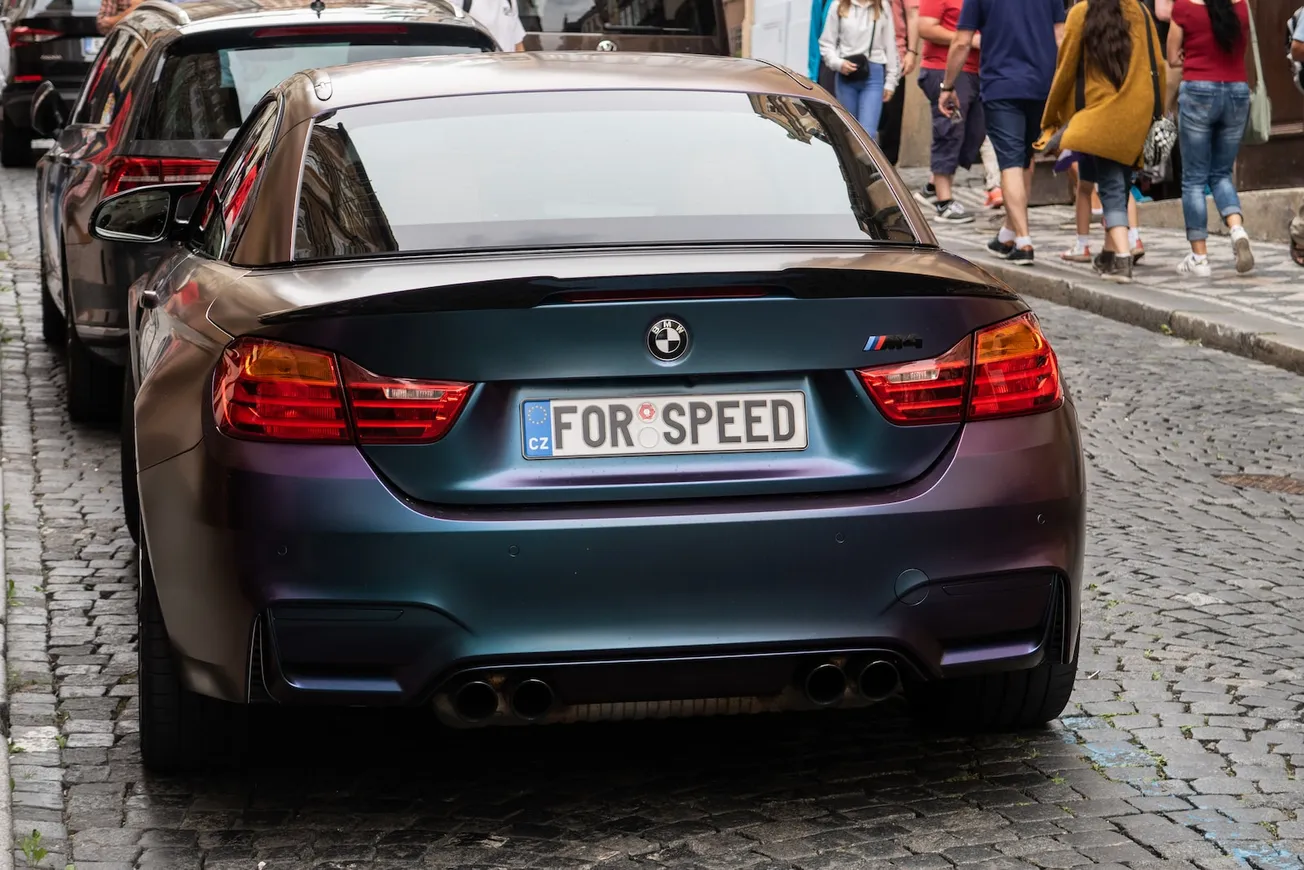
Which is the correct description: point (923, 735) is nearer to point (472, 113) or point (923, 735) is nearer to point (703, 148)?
point (703, 148)

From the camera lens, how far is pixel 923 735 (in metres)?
4.86

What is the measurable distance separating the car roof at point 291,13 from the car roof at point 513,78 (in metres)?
2.84

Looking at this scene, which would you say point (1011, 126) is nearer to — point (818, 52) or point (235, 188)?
point (818, 52)

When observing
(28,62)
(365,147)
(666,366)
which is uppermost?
(365,147)

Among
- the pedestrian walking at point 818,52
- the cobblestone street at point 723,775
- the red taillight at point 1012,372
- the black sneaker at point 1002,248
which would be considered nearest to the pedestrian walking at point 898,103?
the pedestrian walking at point 818,52

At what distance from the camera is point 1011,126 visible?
46.5 feet

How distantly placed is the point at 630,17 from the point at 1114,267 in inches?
164

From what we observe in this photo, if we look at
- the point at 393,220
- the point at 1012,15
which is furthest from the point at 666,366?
the point at 1012,15

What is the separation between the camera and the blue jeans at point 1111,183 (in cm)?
1287

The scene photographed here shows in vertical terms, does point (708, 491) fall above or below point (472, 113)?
below

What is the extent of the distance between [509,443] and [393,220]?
70 centimetres

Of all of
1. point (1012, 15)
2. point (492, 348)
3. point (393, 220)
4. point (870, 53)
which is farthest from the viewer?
point (870, 53)

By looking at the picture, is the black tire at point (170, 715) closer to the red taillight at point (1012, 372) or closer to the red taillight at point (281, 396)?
the red taillight at point (281, 396)

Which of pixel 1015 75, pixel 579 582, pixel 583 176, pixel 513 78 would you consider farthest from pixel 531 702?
pixel 1015 75
